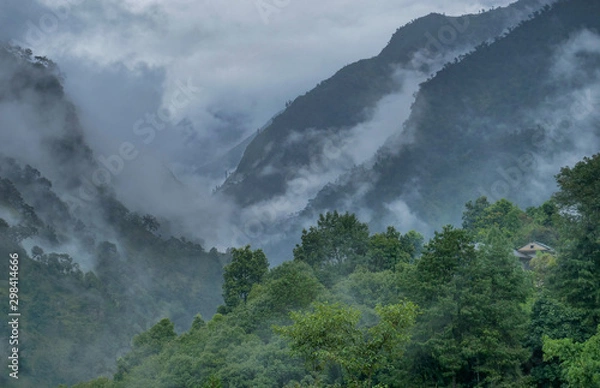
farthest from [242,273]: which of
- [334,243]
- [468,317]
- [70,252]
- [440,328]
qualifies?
[70,252]

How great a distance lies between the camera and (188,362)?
150 feet

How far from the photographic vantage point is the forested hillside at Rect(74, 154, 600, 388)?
24375 millimetres

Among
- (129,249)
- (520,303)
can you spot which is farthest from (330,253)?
(129,249)

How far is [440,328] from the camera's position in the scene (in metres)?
32.3

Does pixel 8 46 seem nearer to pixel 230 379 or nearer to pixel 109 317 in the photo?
pixel 109 317

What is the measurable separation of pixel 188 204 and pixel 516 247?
133 metres

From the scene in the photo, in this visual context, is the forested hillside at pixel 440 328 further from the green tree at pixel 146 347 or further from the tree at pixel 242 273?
the tree at pixel 242 273

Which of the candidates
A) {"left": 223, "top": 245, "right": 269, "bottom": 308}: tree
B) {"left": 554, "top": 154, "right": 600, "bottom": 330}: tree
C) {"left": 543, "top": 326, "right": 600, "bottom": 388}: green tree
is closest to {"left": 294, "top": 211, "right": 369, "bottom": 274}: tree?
{"left": 223, "top": 245, "right": 269, "bottom": 308}: tree

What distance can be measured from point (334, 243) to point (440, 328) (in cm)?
3623

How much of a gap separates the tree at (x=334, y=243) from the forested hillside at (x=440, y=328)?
15565mm

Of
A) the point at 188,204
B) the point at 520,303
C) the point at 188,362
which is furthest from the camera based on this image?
the point at 188,204

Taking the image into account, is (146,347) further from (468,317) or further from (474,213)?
(474,213)

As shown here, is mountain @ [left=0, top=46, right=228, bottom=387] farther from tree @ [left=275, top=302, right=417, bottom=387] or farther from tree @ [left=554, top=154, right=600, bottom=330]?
tree @ [left=554, top=154, right=600, bottom=330]

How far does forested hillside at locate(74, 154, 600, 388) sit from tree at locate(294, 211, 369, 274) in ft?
51.1
